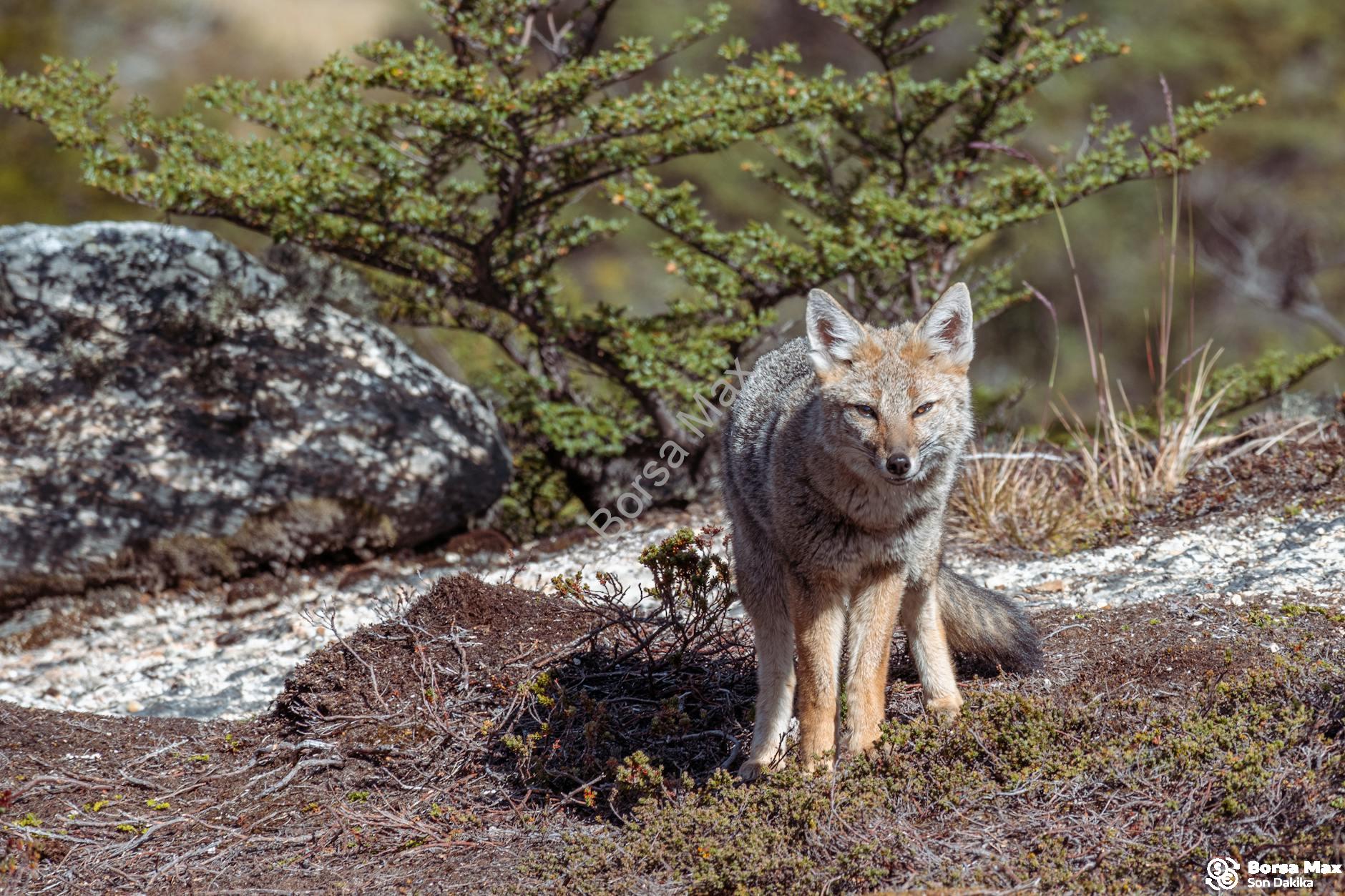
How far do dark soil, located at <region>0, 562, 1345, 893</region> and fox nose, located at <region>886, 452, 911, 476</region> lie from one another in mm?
982

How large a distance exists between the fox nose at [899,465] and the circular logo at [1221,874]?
1397 millimetres

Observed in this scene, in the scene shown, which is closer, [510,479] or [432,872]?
[432,872]

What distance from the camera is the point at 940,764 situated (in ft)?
12.9

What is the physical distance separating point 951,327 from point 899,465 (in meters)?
0.72

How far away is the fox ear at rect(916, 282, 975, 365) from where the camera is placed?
13.2 feet

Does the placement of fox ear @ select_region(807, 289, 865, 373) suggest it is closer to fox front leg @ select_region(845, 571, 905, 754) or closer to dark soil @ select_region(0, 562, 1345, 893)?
fox front leg @ select_region(845, 571, 905, 754)

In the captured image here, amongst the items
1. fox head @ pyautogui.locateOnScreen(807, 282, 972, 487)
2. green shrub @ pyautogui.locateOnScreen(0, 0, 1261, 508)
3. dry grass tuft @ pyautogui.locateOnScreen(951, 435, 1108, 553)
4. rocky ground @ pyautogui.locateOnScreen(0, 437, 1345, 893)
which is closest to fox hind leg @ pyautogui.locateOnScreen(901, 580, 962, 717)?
rocky ground @ pyautogui.locateOnScreen(0, 437, 1345, 893)

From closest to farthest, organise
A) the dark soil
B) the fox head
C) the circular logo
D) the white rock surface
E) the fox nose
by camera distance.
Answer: the circular logo → the dark soil → the fox nose → the fox head → the white rock surface

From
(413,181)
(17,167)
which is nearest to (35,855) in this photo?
(413,181)

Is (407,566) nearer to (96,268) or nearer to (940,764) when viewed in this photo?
(96,268)

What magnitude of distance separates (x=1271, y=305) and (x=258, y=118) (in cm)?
1057

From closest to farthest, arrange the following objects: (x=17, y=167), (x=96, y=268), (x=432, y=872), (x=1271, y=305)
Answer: (x=432, y=872)
(x=96, y=268)
(x=1271, y=305)
(x=17, y=167)

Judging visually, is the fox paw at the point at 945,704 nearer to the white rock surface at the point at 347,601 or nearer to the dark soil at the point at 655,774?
the dark soil at the point at 655,774

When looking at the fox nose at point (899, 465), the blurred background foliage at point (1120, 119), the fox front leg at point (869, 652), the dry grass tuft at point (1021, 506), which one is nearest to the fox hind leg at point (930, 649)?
the fox front leg at point (869, 652)
